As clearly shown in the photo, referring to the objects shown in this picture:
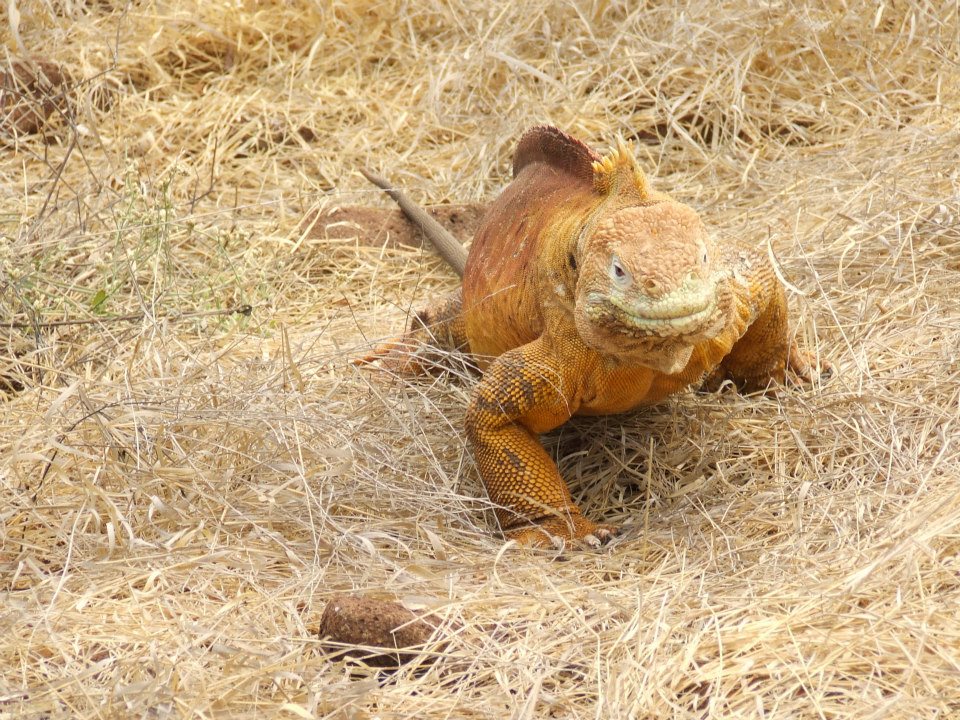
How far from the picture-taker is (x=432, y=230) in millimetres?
5938

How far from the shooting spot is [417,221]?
237 inches

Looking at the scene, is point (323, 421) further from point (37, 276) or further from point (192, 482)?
point (37, 276)

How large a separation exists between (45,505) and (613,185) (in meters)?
1.95

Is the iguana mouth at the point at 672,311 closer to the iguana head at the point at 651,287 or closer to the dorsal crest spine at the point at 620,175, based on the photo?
the iguana head at the point at 651,287

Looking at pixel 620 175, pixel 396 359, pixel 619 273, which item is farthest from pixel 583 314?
pixel 396 359

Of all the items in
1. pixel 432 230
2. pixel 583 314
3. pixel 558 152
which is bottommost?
pixel 432 230

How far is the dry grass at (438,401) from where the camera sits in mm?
2826

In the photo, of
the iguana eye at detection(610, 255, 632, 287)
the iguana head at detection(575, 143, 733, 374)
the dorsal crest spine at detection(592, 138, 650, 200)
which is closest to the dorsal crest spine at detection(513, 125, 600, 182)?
the dorsal crest spine at detection(592, 138, 650, 200)

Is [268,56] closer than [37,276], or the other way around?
[37,276]

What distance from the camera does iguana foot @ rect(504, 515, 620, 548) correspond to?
368cm

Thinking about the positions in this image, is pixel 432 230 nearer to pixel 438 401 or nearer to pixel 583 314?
pixel 438 401

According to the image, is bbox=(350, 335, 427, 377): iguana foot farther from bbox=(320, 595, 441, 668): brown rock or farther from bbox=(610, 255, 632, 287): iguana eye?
bbox=(320, 595, 441, 668): brown rock

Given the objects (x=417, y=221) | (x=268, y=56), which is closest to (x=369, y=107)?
(x=268, y=56)

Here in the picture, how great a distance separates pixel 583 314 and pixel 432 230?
8.71 feet
